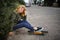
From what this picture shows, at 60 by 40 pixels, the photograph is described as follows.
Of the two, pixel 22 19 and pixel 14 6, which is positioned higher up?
pixel 14 6

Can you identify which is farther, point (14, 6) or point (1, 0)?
point (14, 6)

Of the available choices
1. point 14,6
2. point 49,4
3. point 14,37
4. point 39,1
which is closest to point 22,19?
point 14,37

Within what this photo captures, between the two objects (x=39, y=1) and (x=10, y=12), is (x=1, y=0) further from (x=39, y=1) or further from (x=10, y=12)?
(x=39, y=1)

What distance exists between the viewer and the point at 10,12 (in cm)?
430

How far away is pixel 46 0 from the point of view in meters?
21.9

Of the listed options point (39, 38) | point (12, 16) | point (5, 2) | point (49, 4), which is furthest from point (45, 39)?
point (49, 4)

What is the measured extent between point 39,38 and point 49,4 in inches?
656

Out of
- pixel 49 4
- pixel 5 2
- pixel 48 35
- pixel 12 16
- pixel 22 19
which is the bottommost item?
pixel 49 4

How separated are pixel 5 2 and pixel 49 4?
17646mm

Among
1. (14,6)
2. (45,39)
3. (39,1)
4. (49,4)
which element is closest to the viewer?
(14,6)

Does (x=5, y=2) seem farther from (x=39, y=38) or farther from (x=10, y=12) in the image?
(x=39, y=38)

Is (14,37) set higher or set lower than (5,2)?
lower

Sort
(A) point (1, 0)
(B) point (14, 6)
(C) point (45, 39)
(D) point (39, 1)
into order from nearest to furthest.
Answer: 1. (A) point (1, 0)
2. (B) point (14, 6)
3. (C) point (45, 39)
4. (D) point (39, 1)

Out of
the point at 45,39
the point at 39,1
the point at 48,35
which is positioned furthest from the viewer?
the point at 39,1
